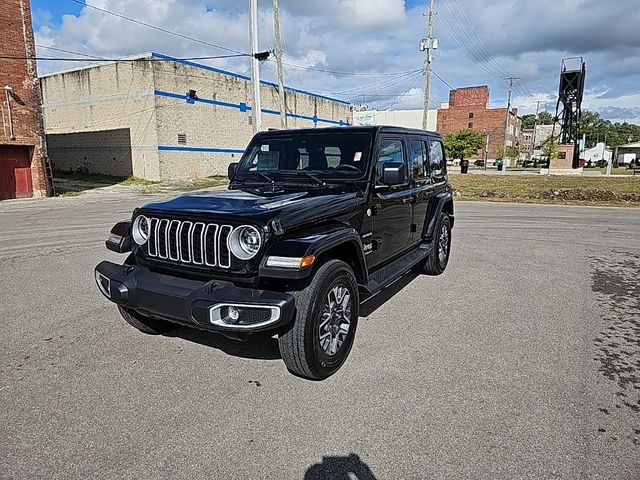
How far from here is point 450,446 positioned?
2.70 m

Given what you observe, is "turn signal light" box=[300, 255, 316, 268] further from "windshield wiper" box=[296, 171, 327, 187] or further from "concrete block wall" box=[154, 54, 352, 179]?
"concrete block wall" box=[154, 54, 352, 179]

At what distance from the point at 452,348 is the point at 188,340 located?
7.65 feet

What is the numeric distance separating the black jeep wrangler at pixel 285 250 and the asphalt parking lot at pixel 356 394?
0.41m

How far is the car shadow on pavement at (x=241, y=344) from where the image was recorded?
388cm

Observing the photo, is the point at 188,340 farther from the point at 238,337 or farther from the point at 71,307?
the point at 71,307

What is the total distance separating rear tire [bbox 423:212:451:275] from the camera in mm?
6301

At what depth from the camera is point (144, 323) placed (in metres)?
4.15

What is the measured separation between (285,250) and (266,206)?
51 centimetres

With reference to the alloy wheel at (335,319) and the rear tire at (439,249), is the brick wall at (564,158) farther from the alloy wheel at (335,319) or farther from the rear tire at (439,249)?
the alloy wheel at (335,319)

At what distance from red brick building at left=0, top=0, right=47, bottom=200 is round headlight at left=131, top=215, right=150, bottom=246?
18.4 metres

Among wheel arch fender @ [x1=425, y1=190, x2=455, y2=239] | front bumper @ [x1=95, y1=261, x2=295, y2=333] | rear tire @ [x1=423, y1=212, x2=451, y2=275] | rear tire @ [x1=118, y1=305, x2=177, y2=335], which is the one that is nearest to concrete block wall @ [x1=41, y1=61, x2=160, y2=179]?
wheel arch fender @ [x1=425, y1=190, x2=455, y2=239]

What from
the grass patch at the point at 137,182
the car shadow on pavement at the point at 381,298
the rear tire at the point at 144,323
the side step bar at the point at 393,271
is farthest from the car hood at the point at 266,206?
the grass patch at the point at 137,182

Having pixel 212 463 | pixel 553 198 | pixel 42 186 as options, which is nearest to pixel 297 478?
pixel 212 463

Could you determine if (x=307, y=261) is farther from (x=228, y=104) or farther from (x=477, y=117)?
(x=477, y=117)
